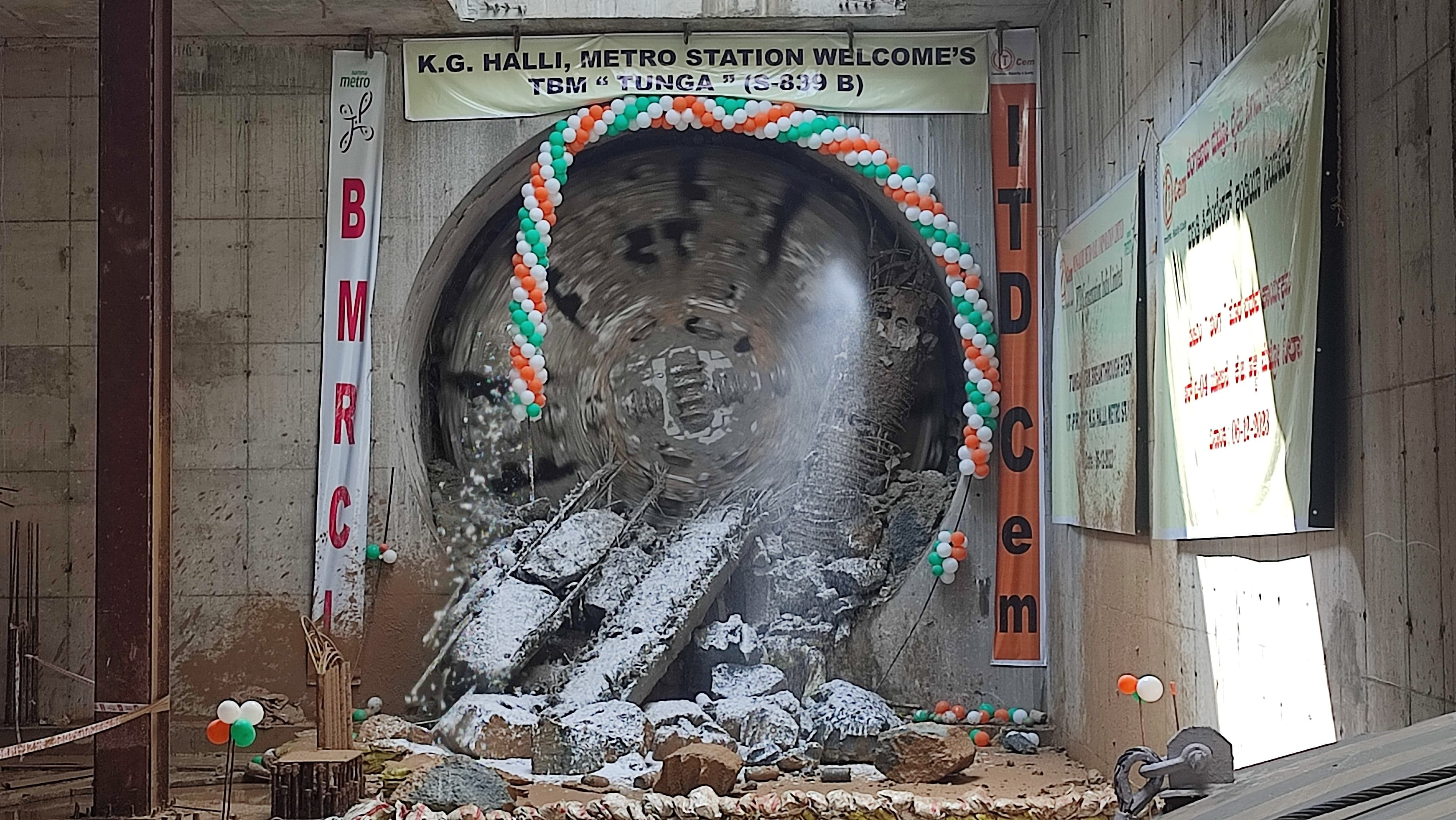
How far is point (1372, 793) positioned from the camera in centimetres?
162

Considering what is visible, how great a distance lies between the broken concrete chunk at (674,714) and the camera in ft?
26.1

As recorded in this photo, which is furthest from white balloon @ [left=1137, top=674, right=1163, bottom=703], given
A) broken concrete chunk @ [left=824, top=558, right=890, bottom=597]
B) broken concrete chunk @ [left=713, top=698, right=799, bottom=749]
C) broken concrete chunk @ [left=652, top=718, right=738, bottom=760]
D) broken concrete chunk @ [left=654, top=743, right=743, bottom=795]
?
broken concrete chunk @ [left=824, top=558, right=890, bottom=597]

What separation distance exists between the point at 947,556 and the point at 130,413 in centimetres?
477

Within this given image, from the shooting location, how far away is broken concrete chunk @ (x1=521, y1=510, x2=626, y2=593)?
29.3 feet

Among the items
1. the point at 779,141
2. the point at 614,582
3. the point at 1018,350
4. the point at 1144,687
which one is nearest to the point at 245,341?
the point at 614,582

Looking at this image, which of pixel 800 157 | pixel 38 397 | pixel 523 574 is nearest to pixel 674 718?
pixel 523 574

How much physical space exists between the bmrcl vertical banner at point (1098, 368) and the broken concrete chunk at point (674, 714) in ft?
7.75

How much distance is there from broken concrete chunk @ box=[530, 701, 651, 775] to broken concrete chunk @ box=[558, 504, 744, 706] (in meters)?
0.51

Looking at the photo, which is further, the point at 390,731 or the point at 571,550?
the point at 571,550

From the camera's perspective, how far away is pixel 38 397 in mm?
8992

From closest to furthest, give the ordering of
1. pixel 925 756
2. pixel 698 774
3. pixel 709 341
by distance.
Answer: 1. pixel 698 774
2. pixel 925 756
3. pixel 709 341

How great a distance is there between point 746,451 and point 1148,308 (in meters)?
3.87

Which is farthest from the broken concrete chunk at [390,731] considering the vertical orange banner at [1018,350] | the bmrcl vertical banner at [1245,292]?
the bmrcl vertical banner at [1245,292]

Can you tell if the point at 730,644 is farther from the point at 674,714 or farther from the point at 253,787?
the point at 253,787
